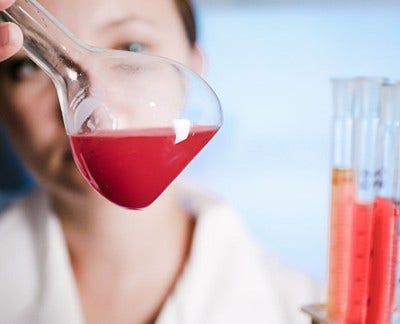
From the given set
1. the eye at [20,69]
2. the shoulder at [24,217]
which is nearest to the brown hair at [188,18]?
the eye at [20,69]

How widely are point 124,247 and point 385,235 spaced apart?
0.35 metres

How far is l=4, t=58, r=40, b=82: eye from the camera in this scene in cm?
79

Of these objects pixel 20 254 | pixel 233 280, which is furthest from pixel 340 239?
pixel 20 254

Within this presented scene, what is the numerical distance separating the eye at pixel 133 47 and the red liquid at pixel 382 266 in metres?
0.32

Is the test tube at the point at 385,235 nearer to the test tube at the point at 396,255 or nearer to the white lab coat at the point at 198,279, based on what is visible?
the test tube at the point at 396,255

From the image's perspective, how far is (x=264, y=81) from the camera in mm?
807

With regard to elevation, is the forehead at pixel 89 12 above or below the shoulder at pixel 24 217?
above

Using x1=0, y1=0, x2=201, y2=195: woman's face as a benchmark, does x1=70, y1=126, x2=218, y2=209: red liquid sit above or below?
below

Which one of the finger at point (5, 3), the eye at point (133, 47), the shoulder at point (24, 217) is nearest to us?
the finger at point (5, 3)

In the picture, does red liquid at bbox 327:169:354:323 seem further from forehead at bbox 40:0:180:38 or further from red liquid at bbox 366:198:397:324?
forehead at bbox 40:0:180:38

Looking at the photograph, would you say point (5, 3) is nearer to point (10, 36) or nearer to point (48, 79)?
point (10, 36)

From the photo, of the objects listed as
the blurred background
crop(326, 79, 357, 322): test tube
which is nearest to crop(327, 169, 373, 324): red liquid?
crop(326, 79, 357, 322): test tube

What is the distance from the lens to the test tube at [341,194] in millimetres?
654

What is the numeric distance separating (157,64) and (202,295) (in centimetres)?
34
